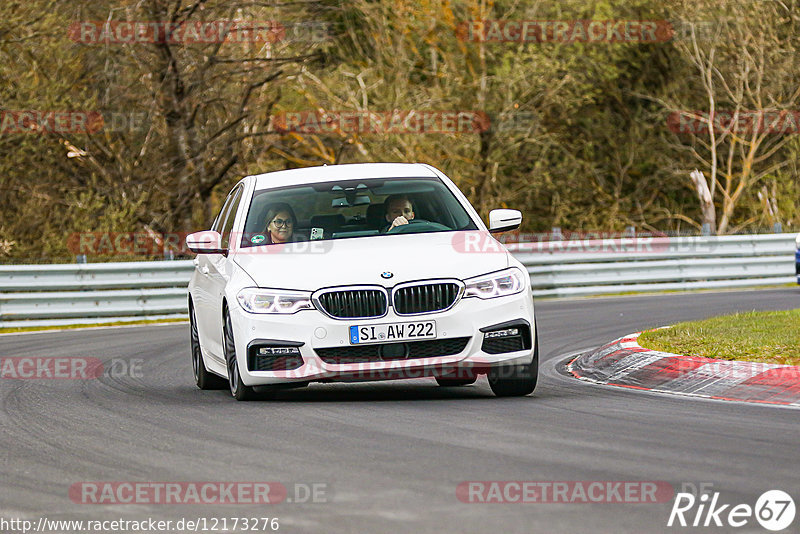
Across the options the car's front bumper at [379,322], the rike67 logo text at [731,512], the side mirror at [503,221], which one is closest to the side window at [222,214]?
the side mirror at [503,221]

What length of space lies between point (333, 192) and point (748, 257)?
16054mm

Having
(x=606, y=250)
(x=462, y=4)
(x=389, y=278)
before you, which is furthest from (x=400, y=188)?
(x=462, y=4)

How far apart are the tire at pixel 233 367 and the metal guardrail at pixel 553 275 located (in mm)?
11640

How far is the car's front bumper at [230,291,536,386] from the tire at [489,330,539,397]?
0.19m

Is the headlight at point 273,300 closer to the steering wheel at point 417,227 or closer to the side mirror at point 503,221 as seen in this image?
the steering wheel at point 417,227

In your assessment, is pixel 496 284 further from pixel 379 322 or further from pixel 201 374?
pixel 201 374

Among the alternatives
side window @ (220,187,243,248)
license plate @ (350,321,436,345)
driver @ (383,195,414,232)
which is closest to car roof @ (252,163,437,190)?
side window @ (220,187,243,248)

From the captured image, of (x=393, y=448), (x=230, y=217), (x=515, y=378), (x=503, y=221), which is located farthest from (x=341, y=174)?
(x=393, y=448)

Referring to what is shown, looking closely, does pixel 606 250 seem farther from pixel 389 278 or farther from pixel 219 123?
pixel 389 278

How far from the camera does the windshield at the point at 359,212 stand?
10.6m

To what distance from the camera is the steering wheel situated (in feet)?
34.6

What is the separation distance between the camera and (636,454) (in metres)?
7.09

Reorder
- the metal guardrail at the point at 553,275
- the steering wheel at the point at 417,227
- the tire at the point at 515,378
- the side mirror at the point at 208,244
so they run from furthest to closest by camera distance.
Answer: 1. the metal guardrail at the point at 553,275
2. the side mirror at the point at 208,244
3. the steering wheel at the point at 417,227
4. the tire at the point at 515,378

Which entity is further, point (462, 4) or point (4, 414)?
point (462, 4)
